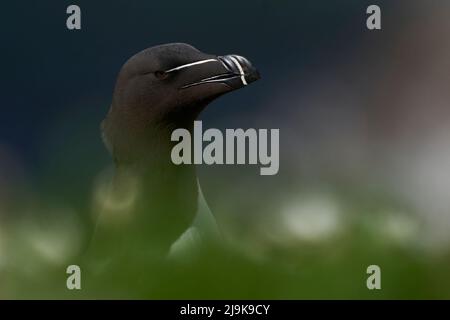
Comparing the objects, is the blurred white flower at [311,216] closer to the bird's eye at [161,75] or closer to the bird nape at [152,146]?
the bird nape at [152,146]

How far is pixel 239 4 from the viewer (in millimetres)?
3564

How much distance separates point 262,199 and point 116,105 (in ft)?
2.27

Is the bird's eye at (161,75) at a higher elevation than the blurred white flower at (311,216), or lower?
higher

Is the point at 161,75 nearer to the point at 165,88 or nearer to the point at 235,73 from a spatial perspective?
the point at 165,88

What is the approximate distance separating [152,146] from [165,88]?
0.80 feet

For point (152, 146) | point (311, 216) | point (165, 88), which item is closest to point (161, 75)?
point (165, 88)

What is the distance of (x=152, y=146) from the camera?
11.7 ft

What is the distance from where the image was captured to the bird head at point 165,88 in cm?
342

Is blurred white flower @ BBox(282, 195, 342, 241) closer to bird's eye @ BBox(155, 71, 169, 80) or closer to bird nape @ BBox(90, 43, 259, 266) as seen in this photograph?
bird nape @ BBox(90, 43, 259, 266)

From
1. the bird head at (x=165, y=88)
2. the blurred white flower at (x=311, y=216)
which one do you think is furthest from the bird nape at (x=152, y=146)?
the blurred white flower at (x=311, y=216)

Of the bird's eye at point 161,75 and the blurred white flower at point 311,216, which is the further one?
the bird's eye at point 161,75

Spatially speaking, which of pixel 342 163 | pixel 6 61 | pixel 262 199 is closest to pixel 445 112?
pixel 342 163

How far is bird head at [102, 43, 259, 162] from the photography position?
3416 millimetres

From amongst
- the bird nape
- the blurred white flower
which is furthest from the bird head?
the blurred white flower
